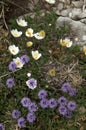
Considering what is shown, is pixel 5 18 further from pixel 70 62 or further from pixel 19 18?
pixel 70 62

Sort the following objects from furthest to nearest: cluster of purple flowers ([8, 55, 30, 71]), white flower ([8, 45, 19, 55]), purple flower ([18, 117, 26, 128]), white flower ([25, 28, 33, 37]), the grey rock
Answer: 1. the grey rock
2. white flower ([25, 28, 33, 37])
3. white flower ([8, 45, 19, 55])
4. cluster of purple flowers ([8, 55, 30, 71])
5. purple flower ([18, 117, 26, 128])

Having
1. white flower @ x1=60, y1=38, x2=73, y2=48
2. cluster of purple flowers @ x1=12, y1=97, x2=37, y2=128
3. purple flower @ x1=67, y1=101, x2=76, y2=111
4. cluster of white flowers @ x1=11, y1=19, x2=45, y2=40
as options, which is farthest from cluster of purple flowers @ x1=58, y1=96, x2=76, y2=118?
cluster of white flowers @ x1=11, y1=19, x2=45, y2=40

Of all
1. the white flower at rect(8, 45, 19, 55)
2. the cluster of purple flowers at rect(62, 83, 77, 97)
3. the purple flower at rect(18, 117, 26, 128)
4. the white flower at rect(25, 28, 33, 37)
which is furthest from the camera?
the white flower at rect(25, 28, 33, 37)

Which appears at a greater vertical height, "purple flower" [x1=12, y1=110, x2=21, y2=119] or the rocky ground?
the rocky ground

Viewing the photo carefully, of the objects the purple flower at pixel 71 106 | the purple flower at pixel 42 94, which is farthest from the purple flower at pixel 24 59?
the purple flower at pixel 71 106

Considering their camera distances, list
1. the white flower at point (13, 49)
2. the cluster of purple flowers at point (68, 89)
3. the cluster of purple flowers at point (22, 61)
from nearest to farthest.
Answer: the cluster of purple flowers at point (68, 89) < the cluster of purple flowers at point (22, 61) < the white flower at point (13, 49)

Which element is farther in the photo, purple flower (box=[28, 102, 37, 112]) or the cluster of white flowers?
the cluster of white flowers

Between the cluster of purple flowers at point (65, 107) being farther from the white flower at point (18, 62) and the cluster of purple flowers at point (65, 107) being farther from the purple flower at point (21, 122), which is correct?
the white flower at point (18, 62)

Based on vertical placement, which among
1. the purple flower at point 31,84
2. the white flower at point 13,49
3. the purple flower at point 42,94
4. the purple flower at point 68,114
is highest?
the white flower at point 13,49

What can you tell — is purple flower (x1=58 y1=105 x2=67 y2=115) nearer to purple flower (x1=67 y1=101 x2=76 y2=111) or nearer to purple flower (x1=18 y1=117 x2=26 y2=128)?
purple flower (x1=67 y1=101 x2=76 y2=111)

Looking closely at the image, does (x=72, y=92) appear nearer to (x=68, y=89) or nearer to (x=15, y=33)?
(x=68, y=89)

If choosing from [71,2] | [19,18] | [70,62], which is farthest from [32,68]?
[71,2]

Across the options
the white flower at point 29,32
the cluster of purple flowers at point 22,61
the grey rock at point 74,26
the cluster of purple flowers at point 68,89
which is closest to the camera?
the cluster of purple flowers at point 68,89
